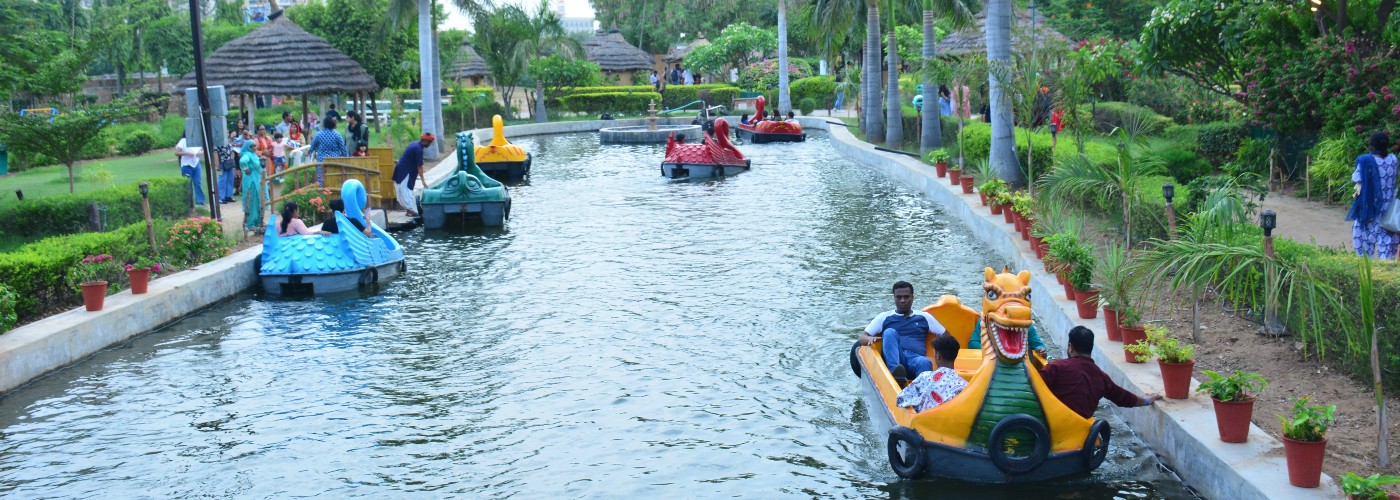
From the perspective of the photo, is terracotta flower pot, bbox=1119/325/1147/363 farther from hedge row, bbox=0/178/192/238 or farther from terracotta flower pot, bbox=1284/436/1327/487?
hedge row, bbox=0/178/192/238

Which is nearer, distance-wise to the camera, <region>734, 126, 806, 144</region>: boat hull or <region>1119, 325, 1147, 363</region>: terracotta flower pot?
<region>1119, 325, 1147, 363</region>: terracotta flower pot

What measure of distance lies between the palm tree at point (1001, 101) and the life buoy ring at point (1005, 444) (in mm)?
13992

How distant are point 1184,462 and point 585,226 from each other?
1488cm

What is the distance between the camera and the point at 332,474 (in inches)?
366

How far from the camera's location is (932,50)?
3075 cm

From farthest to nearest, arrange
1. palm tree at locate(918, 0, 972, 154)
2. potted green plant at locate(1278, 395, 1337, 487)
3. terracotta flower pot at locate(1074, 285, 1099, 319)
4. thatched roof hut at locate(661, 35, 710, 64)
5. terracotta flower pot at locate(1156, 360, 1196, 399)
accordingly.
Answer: thatched roof hut at locate(661, 35, 710, 64), palm tree at locate(918, 0, 972, 154), terracotta flower pot at locate(1074, 285, 1099, 319), terracotta flower pot at locate(1156, 360, 1196, 399), potted green plant at locate(1278, 395, 1337, 487)

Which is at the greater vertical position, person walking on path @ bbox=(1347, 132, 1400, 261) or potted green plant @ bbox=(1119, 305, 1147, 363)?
person walking on path @ bbox=(1347, 132, 1400, 261)

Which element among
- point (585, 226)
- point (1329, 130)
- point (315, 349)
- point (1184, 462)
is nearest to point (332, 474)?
point (315, 349)

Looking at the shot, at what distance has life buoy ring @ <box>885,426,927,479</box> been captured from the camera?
834 cm

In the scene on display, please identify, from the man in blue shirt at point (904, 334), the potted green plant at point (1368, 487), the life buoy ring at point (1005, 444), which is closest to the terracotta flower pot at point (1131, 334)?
the man in blue shirt at point (904, 334)

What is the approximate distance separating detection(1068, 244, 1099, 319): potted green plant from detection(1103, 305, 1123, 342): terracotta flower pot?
0.78m

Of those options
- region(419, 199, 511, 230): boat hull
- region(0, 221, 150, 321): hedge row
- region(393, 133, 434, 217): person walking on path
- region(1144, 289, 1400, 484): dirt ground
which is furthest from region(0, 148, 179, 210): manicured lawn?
region(1144, 289, 1400, 484): dirt ground

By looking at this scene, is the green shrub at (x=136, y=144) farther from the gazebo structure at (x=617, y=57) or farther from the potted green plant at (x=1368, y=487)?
the potted green plant at (x=1368, y=487)

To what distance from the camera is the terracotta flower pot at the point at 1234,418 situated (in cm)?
772
